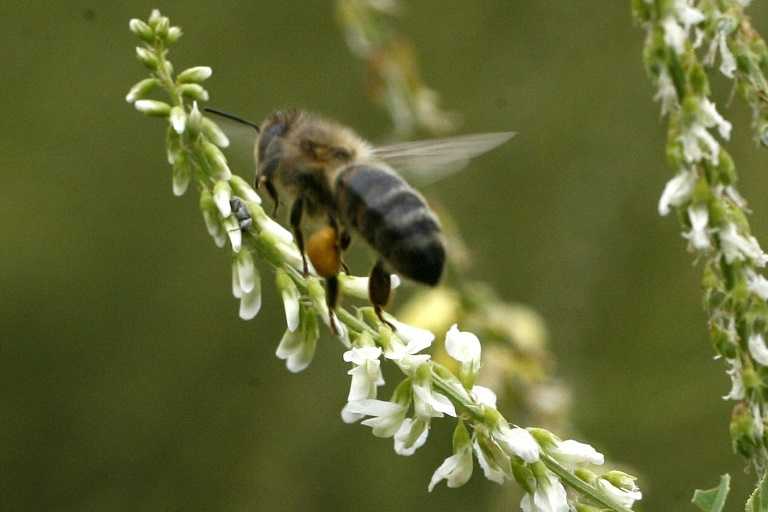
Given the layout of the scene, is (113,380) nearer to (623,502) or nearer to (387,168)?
(387,168)

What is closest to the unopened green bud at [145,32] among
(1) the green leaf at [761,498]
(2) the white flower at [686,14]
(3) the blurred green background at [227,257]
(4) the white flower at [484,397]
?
(4) the white flower at [484,397]

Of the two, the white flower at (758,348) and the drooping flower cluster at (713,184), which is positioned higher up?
the drooping flower cluster at (713,184)

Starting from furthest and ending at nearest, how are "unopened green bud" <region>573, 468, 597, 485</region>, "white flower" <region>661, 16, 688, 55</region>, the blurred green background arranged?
the blurred green background → "unopened green bud" <region>573, 468, 597, 485</region> → "white flower" <region>661, 16, 688, 55</region>

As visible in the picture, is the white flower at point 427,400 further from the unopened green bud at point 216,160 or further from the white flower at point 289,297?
the unopened green bud at point 216,160

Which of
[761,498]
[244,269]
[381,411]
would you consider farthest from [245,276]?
[761,498]

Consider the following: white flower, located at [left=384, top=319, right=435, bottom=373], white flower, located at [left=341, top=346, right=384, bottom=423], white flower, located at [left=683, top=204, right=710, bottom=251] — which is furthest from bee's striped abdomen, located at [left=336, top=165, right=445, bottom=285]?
white flower, located at [left=683, top=204, right=710, bottom=251]

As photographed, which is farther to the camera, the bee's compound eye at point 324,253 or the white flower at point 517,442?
the bee's compound eye at point 324,253

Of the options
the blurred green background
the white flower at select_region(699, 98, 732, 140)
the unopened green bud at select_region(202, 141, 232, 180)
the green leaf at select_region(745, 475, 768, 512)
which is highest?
the blurred green background

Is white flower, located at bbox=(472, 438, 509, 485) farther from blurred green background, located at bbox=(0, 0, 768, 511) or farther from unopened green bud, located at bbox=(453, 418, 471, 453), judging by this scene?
blurred green background, located at bbox=(0, 0, 768, 511)
